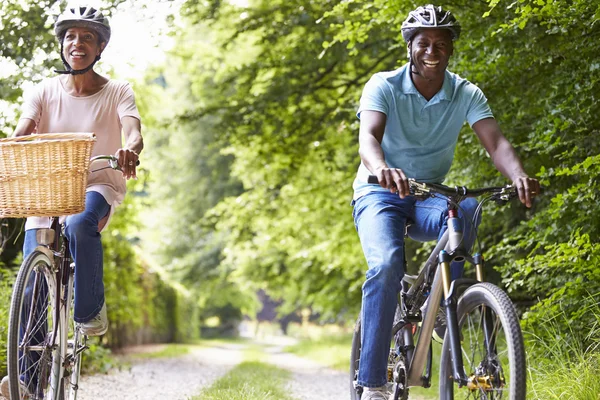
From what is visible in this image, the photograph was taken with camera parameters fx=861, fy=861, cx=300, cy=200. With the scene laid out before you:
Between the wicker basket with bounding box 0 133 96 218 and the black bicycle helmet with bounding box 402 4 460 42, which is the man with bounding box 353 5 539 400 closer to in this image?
the black bicycle helmet with bounding box 402 4 460 42

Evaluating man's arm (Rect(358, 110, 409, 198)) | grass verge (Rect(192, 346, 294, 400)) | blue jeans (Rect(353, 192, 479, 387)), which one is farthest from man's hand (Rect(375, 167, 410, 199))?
grass verge (Rect(192, 346, 294, 400))

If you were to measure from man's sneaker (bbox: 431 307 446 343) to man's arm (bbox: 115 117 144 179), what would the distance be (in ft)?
5.08

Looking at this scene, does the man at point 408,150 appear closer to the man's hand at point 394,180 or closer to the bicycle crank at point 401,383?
the bicycle crank at point 401,383

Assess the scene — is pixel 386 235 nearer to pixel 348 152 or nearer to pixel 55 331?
pixel 55 331

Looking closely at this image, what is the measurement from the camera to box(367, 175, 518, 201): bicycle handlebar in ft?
11.1

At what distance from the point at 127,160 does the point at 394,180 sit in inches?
52.6

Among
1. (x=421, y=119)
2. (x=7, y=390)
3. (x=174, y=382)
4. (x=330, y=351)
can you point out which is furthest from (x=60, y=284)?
(x=330, y=351)

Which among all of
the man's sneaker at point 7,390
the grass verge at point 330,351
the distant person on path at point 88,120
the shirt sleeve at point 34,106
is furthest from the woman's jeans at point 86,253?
the grass verge at point 330,351

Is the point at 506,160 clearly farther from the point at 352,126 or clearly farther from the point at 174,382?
the point at 174,382

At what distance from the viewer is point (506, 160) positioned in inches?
147

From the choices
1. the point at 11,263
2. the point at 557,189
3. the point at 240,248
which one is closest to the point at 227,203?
the point at 240,248

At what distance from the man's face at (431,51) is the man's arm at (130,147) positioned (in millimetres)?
1370

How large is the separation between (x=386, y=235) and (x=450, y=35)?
37.8 inches

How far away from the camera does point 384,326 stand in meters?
3.67
